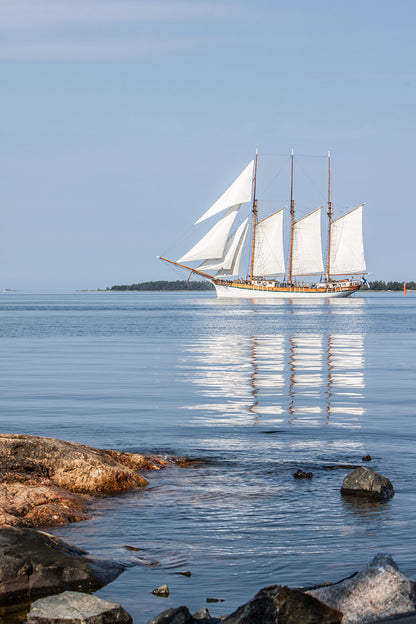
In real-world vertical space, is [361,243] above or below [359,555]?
above

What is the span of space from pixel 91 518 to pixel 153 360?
80.5 ft

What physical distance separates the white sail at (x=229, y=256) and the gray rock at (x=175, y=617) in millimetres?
140094

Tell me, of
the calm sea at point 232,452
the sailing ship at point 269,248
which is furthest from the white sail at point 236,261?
the calm sea at point 232,452

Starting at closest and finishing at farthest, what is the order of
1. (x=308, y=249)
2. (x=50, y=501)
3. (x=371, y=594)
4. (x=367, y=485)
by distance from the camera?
(x=371, y=594), (x=50, y=501), (x=367, y=485), (x=308, y=249)

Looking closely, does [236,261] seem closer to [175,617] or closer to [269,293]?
[269,293]

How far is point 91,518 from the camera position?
33.3 feet

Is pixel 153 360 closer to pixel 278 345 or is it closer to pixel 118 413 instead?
pixel 278 345

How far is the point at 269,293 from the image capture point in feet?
538

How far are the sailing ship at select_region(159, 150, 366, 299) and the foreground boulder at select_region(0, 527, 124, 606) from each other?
13300 centimetres

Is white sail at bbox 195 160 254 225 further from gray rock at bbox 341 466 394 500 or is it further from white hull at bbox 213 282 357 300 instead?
gray rock at bbox 341 466 394 500

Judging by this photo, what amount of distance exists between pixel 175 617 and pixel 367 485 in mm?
5153

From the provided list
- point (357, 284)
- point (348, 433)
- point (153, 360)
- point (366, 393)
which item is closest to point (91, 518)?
point (348, 433)

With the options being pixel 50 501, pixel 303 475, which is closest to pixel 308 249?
pixel 303 475

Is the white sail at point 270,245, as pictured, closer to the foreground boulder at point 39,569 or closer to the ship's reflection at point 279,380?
the ship's reflection at point 279,380
